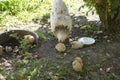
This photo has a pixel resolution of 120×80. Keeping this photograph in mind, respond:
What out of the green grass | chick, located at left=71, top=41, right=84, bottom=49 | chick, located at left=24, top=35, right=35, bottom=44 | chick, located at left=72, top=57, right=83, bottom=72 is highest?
the green grass

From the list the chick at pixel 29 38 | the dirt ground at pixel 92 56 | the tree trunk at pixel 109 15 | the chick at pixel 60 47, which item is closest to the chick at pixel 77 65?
the dirt ground at pixel 92 56

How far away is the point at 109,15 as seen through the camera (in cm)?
475

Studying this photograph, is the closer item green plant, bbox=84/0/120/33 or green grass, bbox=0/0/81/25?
green plant, bbox=84/0/120/33

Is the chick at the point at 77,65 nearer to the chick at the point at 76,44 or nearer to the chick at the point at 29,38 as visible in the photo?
the chick at the point at 76,44

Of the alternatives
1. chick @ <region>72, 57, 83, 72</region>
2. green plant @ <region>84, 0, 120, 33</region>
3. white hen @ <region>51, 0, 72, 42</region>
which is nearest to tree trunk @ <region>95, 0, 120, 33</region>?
green plant @ <region>84, 0, 120, 33</region>

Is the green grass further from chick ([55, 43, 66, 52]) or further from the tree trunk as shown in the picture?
chick ([55, 43, 66, 52])

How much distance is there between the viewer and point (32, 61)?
4086 mm

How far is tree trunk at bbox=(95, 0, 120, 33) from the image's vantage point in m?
4.64

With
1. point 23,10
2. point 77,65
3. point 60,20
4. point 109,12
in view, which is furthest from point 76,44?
point 23,10

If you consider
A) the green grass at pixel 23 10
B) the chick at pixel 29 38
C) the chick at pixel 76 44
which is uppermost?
the green grass at pixel 23 10

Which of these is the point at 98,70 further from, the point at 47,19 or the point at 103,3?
the point at 47,19

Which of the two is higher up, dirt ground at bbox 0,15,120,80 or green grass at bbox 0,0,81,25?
green grass at bbox 0,0,81,25

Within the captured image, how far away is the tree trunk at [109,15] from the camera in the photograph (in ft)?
15.2

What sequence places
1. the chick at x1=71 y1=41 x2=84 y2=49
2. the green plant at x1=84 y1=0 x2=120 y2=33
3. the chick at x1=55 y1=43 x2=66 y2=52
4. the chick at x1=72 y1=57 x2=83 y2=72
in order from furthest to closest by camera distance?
the green plant at x1=84 y1=0 x2=120 y2=33 < the chick at x1=71 y1=41 x2=84 y2=49 < the chick at x1=55 y1=43 x2=66 y2=52 < the chick at x1=72 y1=57 x2=83 y2=72
